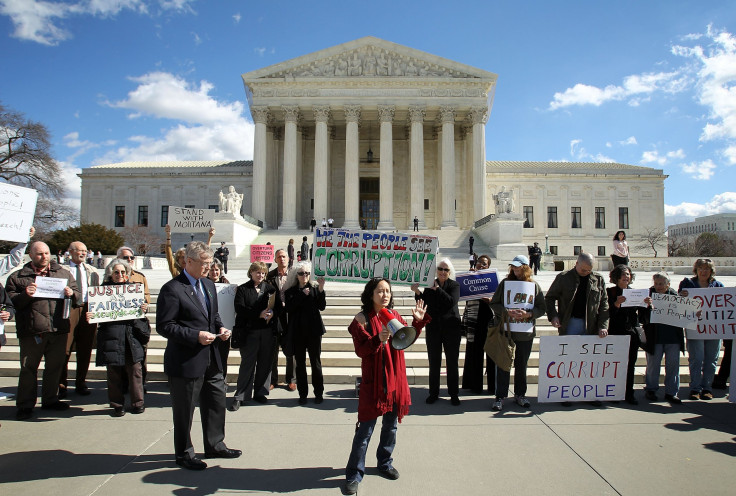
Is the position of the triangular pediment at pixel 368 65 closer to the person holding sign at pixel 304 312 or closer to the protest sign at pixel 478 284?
the protest sign at pixel 478 284

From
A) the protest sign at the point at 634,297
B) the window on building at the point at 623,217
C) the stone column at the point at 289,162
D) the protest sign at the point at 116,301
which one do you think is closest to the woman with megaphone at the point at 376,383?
the protest sign at the point at 116,301

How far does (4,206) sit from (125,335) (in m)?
3.00

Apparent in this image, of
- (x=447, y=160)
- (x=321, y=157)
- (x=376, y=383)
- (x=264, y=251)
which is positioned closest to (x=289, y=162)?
(x=321, y=157)

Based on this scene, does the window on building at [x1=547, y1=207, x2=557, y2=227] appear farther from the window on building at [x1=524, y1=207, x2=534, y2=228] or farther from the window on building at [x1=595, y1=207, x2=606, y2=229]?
the window on building at [x1=595, y1=207, x2=606, y2=229]

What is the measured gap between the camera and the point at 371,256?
7691mm

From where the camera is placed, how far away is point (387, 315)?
14.1ft

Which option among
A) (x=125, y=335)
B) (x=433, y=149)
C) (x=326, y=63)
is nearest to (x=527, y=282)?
(x=125, y=335)

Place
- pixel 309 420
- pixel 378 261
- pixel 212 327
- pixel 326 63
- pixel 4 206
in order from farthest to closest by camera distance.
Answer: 1. pixel 326 63
2. pixel 378 261
3. pixel 4 206
4. pixel 309 420
5. pixel 212 327

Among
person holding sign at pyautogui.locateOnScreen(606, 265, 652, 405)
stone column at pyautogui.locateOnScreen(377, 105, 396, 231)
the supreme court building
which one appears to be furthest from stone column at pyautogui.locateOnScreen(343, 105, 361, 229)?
person holding sign at pyautogui.locateOnScreen(606, 265, 652, 405)

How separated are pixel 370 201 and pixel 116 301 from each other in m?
41.8

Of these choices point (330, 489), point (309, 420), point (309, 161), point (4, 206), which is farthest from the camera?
point (309, 161)

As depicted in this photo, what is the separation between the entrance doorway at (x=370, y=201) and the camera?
47.4 metres

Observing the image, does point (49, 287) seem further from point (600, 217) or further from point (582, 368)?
point (600, 217)

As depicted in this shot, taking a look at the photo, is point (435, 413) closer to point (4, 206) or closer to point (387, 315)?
point (387, 315)
